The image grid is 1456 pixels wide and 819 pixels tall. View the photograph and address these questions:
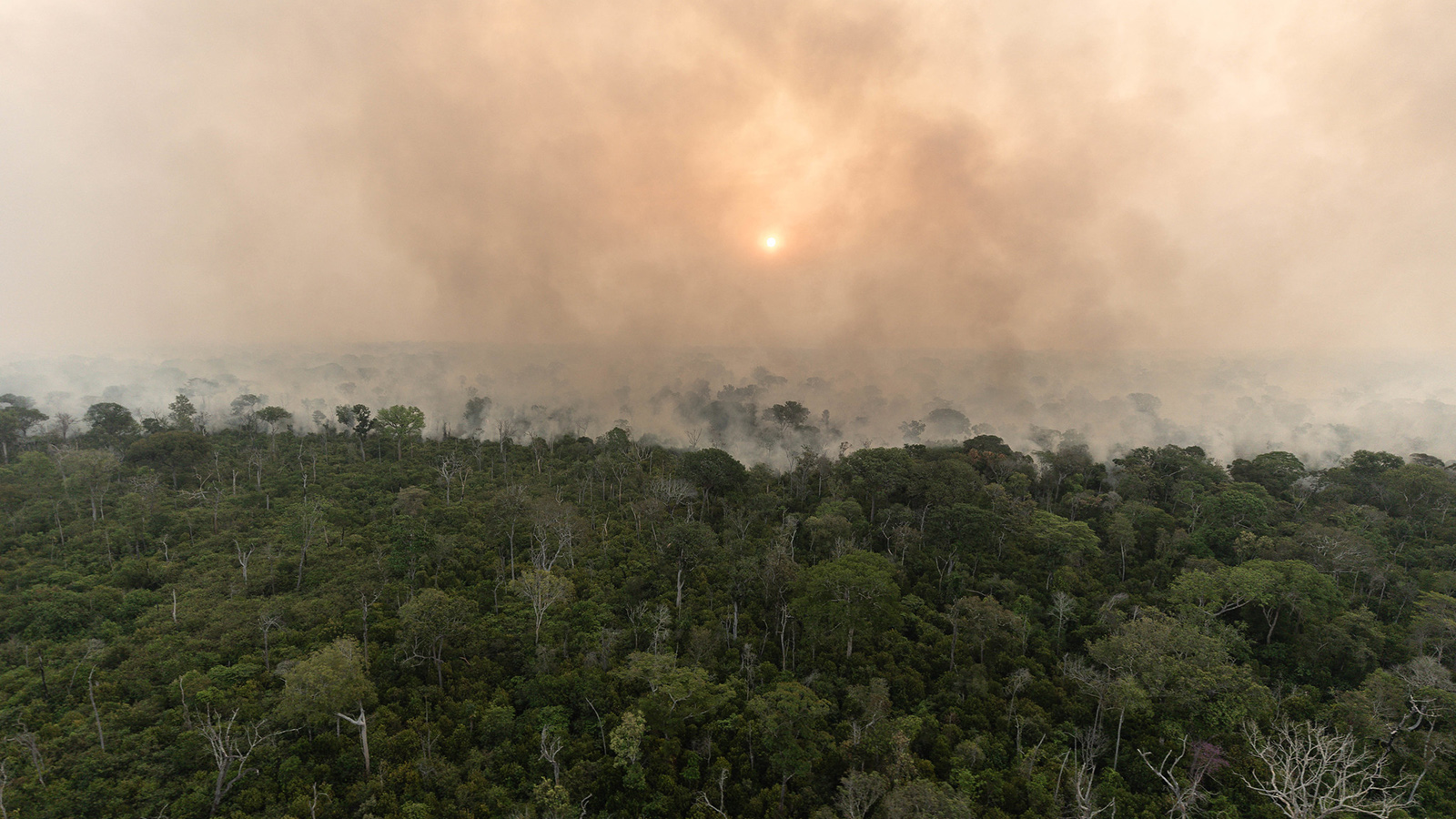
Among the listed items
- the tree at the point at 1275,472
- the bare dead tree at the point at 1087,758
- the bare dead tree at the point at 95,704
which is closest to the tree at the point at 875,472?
the bare dead tree at the point at 1087,758

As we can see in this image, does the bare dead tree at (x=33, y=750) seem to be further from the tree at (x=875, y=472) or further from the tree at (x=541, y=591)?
the tree at (x=875, y=472)

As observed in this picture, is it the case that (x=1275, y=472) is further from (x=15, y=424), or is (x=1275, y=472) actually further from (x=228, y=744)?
(x=15, y=424)

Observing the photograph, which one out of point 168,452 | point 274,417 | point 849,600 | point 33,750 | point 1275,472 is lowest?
point 33,750

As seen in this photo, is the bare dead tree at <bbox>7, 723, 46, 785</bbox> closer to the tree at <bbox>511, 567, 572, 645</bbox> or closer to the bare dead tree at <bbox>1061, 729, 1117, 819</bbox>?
the tree at <bbox>511, 567, 572, 645</bbox>

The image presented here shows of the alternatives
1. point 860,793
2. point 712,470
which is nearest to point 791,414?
point 712,470

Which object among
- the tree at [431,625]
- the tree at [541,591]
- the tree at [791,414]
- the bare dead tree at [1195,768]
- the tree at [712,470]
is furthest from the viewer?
the tree at [791,414]

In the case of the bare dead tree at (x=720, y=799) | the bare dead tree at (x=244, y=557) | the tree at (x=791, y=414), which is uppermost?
the tree at (x=791, y=414)
